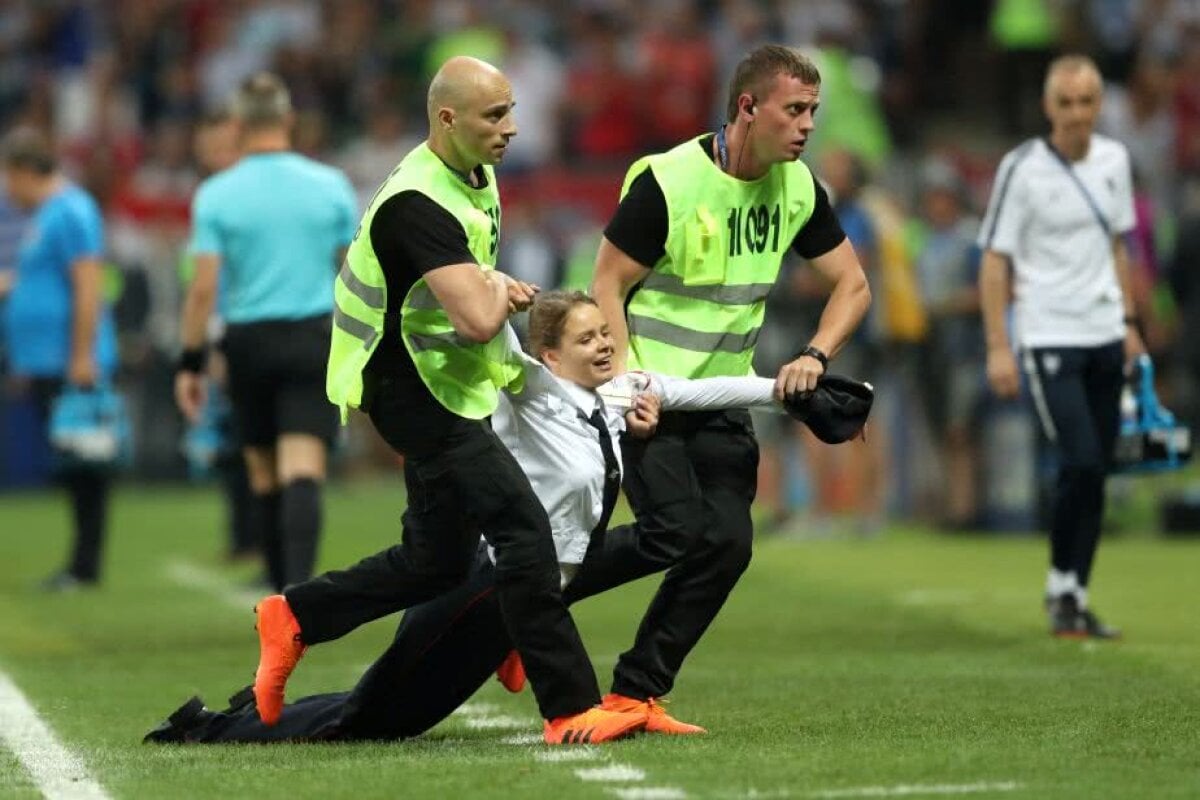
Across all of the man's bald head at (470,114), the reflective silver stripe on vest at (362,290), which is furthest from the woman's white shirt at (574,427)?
the man's bald head at (470,114)

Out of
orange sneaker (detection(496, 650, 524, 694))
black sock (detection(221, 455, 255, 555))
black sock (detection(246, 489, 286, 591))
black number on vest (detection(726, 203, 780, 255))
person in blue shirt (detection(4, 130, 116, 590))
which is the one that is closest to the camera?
black number on vest (detection(726, 203, 780, 255))

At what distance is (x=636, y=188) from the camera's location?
26.1 feet

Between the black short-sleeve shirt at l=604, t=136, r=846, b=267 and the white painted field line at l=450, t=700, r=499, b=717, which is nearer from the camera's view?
the black short-sleeve shirt at l=604, t=136, r=846, b=267

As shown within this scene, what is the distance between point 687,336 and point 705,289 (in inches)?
6.1

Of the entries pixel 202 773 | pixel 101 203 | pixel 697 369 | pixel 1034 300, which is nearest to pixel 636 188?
pixel 697 369

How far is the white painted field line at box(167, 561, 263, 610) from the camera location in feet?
42.6

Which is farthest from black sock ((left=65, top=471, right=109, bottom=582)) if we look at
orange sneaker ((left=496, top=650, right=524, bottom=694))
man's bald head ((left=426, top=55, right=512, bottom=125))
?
man's bald head ((left=426, top=55, right=512, bottom=125))

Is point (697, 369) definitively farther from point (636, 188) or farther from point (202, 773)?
point (202, 773)

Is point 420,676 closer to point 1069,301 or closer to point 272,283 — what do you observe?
point 272,283

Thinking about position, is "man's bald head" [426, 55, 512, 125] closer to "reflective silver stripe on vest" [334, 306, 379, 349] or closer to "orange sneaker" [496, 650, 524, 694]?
"reflective silver stripe on vest" [334, 306, 379, 349]

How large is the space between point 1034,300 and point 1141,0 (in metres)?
12.4

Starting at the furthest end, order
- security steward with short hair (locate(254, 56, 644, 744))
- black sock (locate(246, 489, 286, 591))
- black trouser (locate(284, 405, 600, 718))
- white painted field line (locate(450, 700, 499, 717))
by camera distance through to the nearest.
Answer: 1. black sock (locate(246, 489, 286, 591))
2. white painted field line (locate(450, 700, 499, 717))
3. black trouser (locate(284, 405, 600, 718))
4. security steward with short hair (locate(254, 56, 644, 744))

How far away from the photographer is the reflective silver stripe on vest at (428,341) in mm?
7359

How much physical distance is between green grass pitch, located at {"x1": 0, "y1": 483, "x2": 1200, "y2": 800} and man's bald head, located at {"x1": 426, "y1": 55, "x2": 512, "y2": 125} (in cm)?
183
